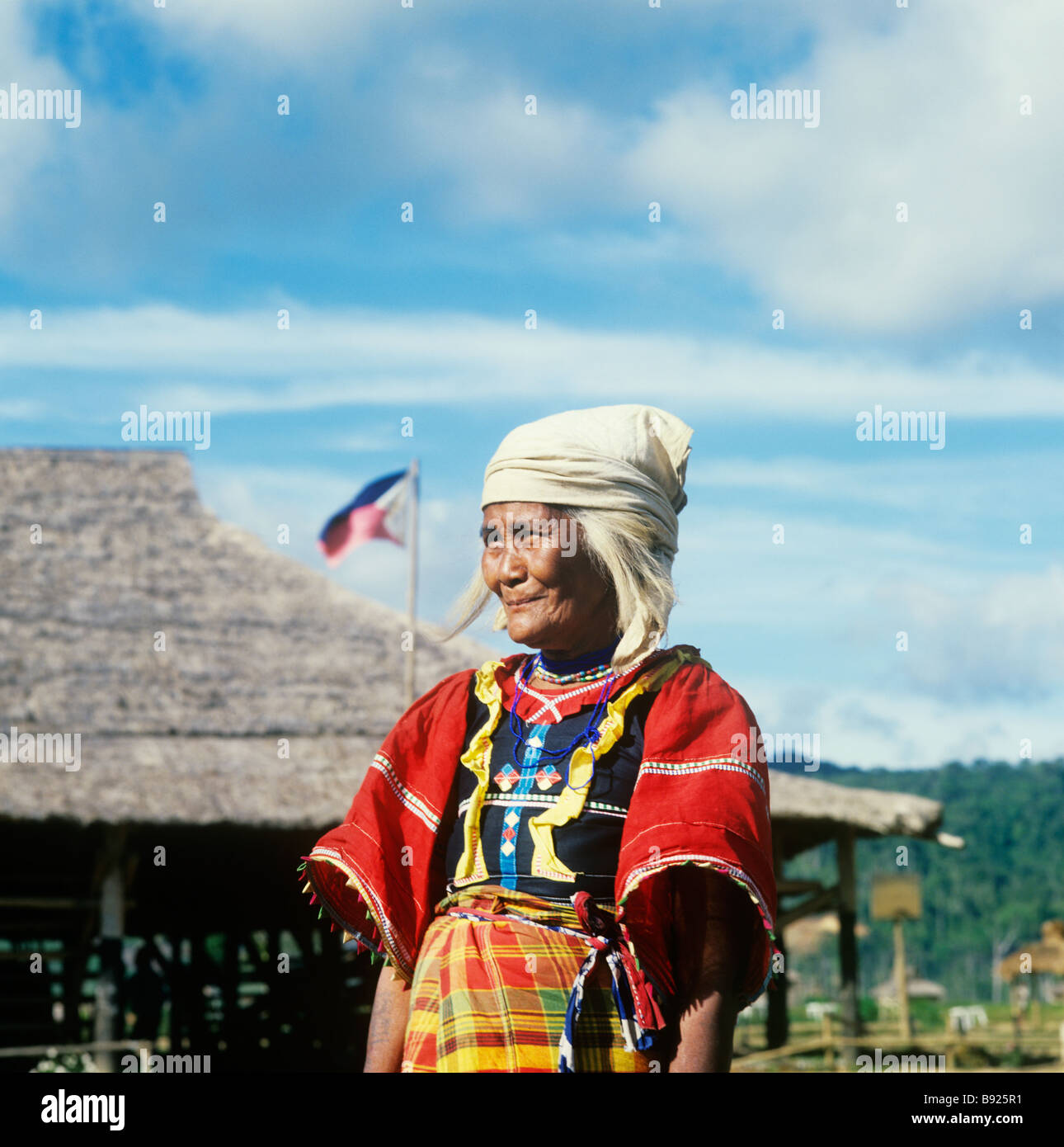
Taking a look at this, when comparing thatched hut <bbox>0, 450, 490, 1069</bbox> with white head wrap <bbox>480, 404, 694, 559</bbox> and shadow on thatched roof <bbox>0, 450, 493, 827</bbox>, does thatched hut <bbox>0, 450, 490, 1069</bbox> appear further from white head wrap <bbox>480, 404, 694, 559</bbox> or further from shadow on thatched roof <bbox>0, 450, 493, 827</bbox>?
white head wrap <bbox>480, 404, 694, 559</bbox>

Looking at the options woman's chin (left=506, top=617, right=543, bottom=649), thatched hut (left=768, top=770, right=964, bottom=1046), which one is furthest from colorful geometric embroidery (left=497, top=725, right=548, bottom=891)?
thatched hut (left=768, top=770, right=964, bottom=1046)

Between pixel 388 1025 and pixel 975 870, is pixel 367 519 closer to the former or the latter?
pixel 388 1025

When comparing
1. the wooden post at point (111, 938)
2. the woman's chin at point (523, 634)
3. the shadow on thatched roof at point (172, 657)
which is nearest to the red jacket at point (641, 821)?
the woman's chin at point (523, 634)

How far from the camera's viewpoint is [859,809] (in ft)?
34.7

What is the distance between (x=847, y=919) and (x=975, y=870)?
75.9m

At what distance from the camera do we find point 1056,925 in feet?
72.0

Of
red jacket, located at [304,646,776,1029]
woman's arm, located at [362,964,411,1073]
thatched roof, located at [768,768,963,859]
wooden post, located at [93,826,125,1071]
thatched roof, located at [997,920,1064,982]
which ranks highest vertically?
red jacket, located at [304,646,776,1029]

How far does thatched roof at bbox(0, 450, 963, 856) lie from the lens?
377 inches

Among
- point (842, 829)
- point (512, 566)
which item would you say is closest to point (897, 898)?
point (842, 829)

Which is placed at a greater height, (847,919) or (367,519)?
(367,519)

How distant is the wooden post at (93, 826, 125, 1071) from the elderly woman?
7696mm

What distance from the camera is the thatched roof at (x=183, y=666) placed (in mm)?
9586
